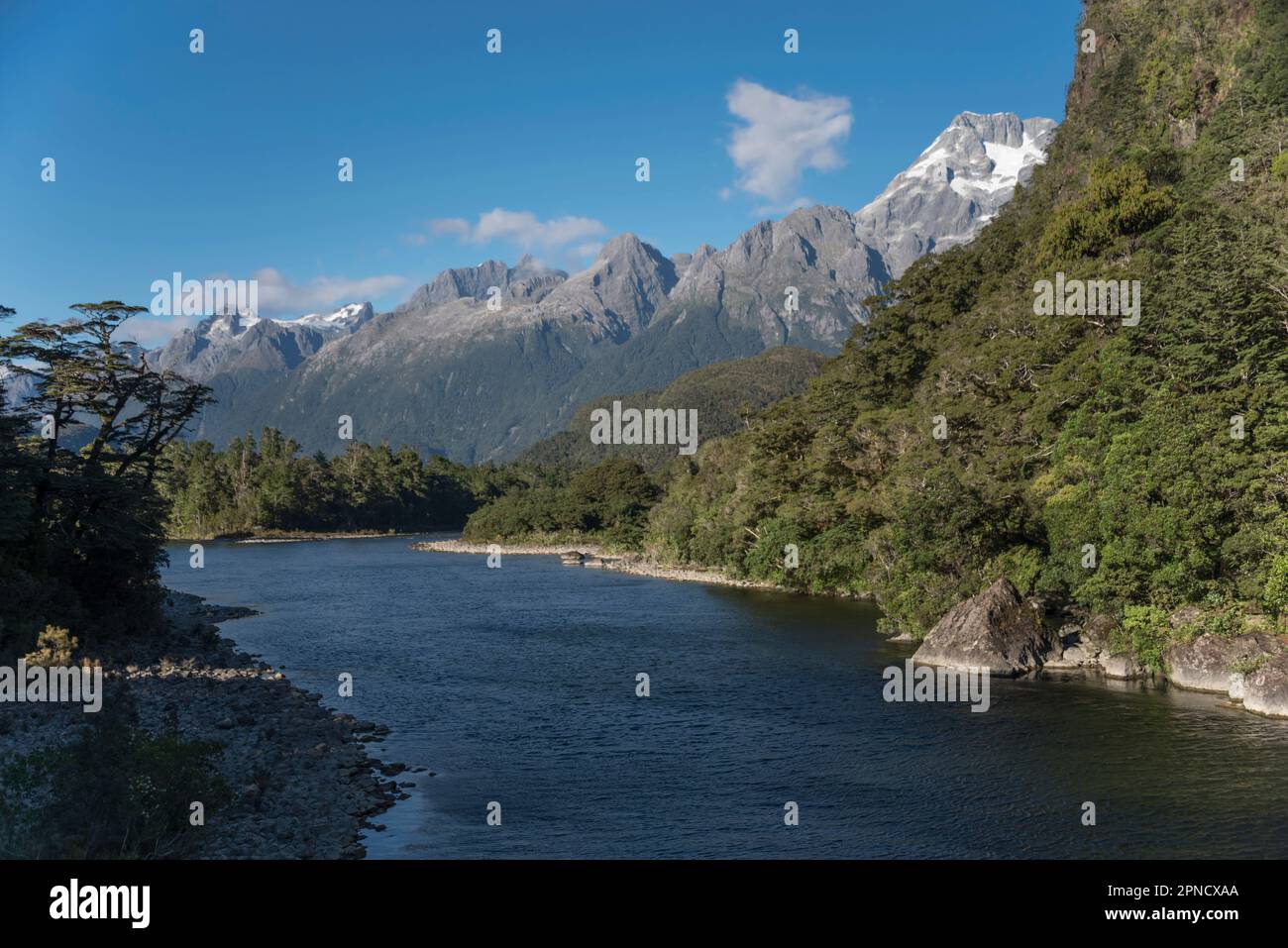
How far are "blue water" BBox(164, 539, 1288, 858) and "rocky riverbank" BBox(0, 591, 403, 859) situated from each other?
1.22 metres

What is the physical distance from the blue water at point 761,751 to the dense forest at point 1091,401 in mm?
5871

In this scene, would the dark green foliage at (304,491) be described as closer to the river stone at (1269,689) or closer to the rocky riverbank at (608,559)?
the rocky riverbank at (608,559)

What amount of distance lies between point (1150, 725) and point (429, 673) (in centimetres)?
2873

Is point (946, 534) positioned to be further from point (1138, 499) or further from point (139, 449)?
point (139, 449)

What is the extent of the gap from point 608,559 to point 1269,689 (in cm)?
8185

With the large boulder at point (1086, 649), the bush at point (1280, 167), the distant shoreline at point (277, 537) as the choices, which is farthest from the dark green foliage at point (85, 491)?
the distant shoreline at point (277, 537)

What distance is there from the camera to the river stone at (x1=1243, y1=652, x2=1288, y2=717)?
101 feet

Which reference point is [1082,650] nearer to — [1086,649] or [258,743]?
[1086,649]

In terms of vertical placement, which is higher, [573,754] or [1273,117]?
[1273,117]

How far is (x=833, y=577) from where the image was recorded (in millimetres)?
67375

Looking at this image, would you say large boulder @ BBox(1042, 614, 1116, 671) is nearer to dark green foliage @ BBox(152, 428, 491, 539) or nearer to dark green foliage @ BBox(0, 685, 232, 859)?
dark green foliage @ BBox(0, 685, 232, 859)

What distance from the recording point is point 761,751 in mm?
29453

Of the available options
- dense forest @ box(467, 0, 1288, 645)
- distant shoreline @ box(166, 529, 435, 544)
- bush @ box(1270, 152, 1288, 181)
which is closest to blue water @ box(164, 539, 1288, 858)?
dense forest @ box(467, 0, 1288, 645)
